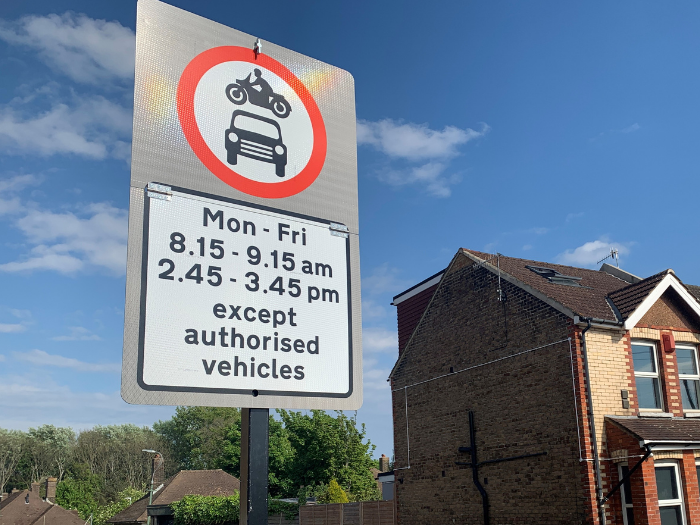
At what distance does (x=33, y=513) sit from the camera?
48.1 meters

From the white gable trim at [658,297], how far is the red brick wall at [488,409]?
174 cm

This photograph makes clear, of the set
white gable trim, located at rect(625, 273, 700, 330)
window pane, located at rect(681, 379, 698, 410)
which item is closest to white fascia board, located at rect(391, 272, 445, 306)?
white gable trim, located at rect(625, 273, 700, 330)

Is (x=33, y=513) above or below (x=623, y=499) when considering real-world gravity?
below

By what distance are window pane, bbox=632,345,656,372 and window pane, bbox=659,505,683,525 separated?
127 inches

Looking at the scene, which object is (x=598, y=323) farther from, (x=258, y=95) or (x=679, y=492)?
(x=258, y=95)

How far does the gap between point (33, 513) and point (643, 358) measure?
47.8m

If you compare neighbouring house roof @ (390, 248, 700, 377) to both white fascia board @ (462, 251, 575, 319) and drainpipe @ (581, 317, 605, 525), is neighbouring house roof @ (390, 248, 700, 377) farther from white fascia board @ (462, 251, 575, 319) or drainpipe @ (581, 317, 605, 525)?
drainpipe @ (581, 317, 605, 525)

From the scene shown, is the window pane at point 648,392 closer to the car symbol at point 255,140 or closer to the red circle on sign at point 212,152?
the red circle on sign at point 212,152

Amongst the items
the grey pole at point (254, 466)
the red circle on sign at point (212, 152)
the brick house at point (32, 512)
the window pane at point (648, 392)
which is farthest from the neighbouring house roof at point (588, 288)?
the brick house at point (32, 512)

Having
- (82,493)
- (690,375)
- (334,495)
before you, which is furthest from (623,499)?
(82,493)

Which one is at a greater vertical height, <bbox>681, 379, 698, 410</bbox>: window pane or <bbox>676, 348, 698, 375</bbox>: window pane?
<bbox>676, 348, 698, 375</bbox>: window pane

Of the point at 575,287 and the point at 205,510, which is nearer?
the point at 575,287

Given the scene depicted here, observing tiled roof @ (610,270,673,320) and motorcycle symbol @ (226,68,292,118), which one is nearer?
motorcycle symbol @ (226,68,292,118)

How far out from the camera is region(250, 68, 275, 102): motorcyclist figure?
13.4 ft
